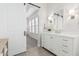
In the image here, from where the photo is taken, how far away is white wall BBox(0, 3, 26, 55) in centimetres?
251

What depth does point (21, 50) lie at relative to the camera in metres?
3.10

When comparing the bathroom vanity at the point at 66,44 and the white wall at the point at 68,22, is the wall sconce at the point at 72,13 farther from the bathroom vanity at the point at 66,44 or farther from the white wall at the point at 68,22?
the bathroom vanity at the point at 66,44

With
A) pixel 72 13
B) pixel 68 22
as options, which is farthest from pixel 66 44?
pixel 72 13

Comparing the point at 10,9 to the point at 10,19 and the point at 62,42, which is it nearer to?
the point at 10,19

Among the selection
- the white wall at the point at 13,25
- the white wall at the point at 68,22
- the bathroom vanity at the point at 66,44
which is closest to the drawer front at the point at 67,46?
the bathroom vanity at the point at 66,44

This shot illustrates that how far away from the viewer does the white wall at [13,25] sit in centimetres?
251

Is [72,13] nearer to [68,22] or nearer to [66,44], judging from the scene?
[68,22]

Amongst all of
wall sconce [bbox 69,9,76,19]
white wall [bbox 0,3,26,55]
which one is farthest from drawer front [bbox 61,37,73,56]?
white wall [bbox 0,3,26,55]

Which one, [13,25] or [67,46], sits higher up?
[13,25]

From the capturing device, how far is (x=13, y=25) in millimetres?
2777

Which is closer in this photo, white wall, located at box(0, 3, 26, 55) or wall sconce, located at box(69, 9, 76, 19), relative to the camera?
white wall, located at box(0, 3, 26, 55)

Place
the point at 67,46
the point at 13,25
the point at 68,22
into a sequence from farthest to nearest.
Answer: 1. the point at 68,22
2. the point at 13,25
3. the point at 67,46

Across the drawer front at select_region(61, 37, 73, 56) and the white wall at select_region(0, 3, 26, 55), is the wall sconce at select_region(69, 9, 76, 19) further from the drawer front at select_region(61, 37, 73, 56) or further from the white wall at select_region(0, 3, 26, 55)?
the white wall at select_region(0, 3, 26, 55)

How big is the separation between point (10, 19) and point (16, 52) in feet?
3.77
